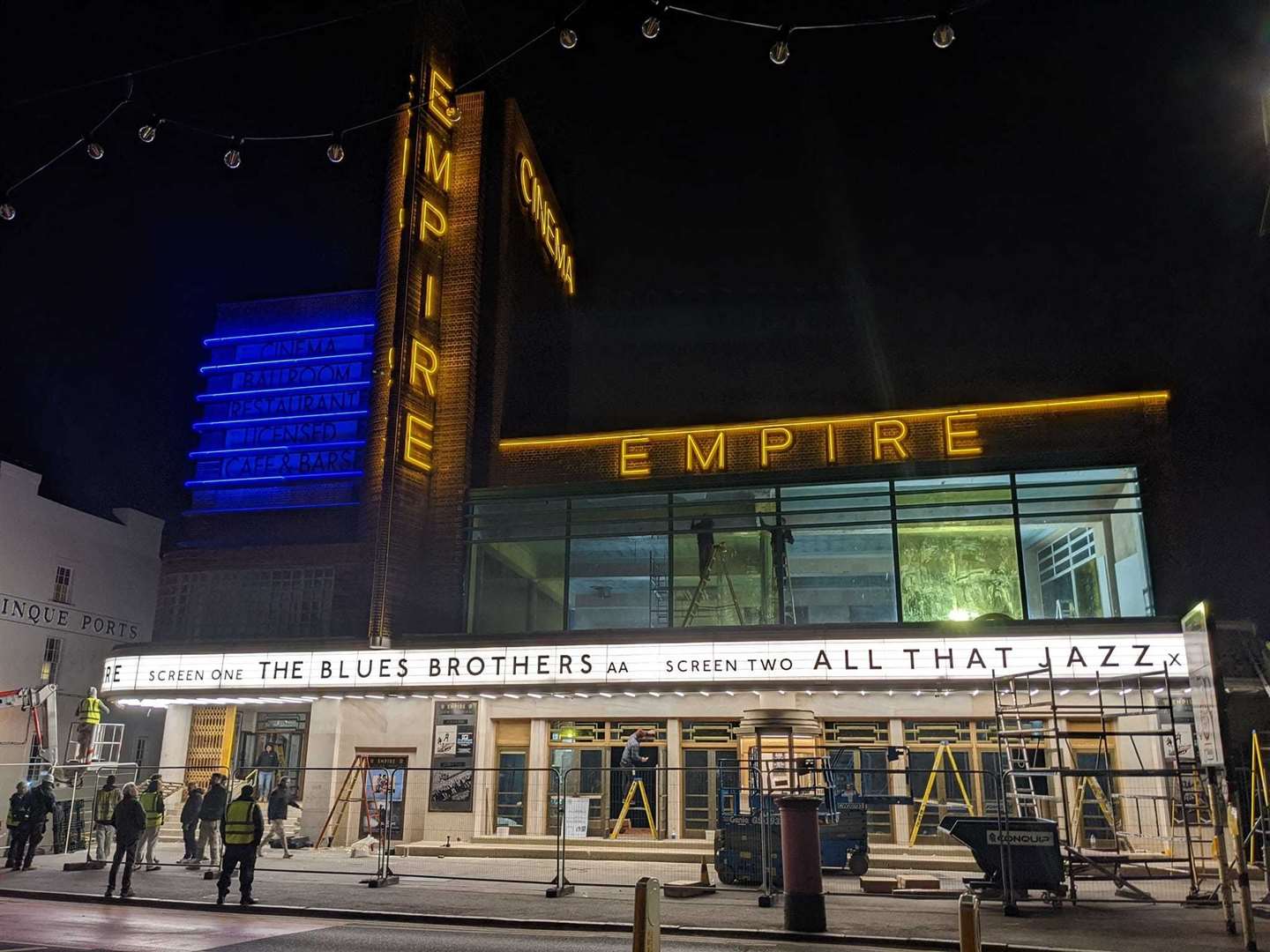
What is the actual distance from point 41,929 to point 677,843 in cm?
1308

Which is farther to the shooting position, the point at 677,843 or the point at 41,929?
the point at 677,843

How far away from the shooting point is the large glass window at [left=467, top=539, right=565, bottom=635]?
1016 inches

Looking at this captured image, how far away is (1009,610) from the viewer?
75.5 feet

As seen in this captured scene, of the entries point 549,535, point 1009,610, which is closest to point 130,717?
point 549,535

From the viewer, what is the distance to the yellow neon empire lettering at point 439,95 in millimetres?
28156

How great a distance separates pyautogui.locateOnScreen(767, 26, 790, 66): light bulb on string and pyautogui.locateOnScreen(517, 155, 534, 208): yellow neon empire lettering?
690 inches

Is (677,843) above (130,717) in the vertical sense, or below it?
below

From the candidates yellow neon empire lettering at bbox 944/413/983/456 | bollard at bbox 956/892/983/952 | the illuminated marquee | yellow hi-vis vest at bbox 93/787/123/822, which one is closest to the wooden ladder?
yellow hi-vis vest at bbox 93/787/123/822

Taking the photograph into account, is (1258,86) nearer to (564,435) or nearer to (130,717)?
(564,435)

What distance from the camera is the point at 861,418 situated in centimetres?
2569

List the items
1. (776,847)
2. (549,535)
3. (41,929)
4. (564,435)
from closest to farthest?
(41,929) < (776,847) < (549,535) < (564,435)

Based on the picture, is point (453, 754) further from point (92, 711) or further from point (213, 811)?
point (92, 711)

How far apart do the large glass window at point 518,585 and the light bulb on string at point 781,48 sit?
13.7 metres

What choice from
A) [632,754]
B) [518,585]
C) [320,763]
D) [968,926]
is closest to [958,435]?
[632,754]
